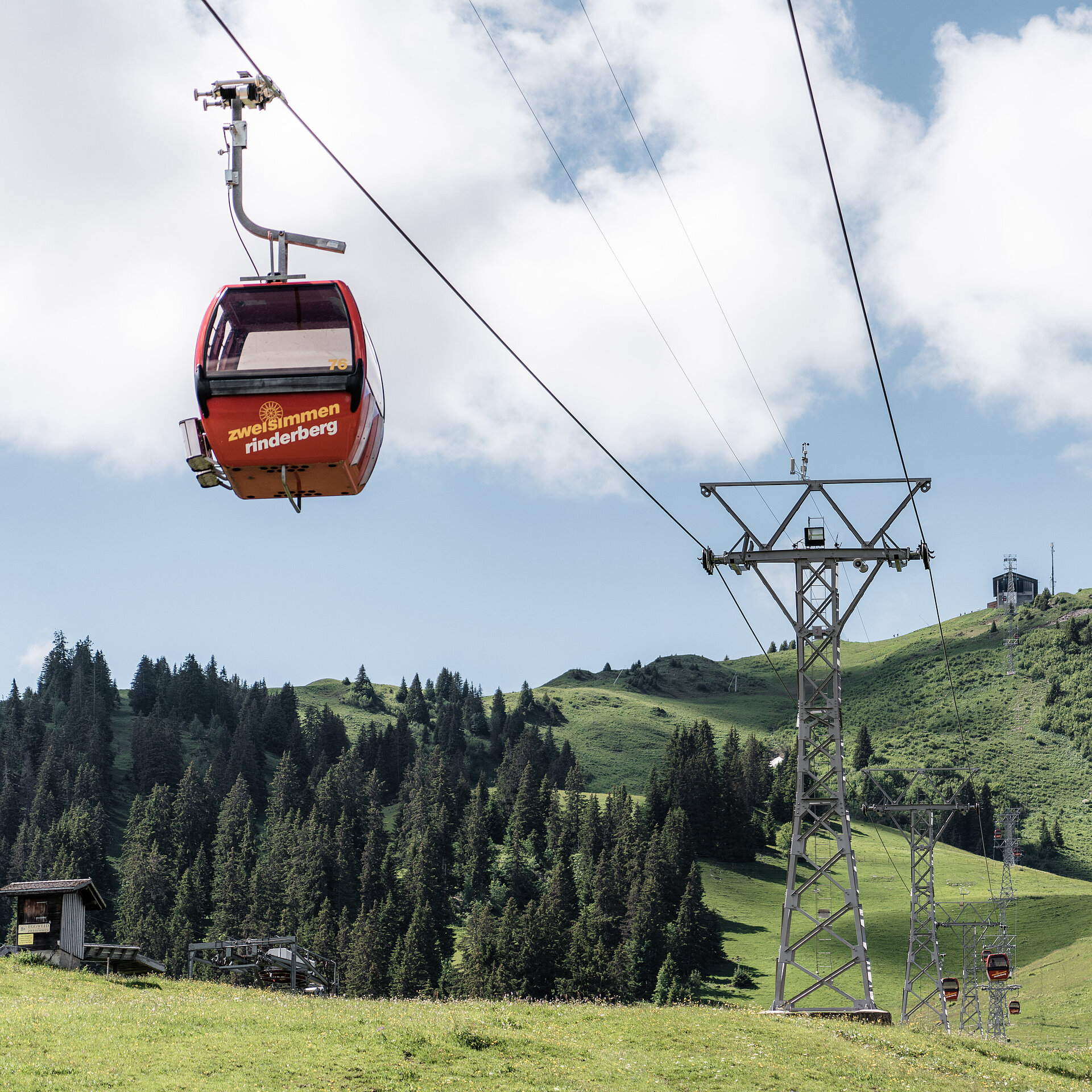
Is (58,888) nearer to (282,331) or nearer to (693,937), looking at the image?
(282,331)

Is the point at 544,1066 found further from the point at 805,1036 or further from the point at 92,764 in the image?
the point at 92,764

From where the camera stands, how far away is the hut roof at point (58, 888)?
129 feet

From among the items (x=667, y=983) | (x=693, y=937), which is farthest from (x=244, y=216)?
(x=693, y=937)

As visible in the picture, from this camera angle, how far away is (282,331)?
612 inches

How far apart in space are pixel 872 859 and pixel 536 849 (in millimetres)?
42916

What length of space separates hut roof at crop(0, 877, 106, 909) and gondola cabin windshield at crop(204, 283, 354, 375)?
28.2 meters

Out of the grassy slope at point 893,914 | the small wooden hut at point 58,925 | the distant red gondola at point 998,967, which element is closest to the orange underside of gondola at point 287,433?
the small wooden hut at point 58,925

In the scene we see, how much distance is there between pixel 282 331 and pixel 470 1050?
54.9 ft

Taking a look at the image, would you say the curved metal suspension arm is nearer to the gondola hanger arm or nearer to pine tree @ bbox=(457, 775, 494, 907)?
the gondola hanger arm

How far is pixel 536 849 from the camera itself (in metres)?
148

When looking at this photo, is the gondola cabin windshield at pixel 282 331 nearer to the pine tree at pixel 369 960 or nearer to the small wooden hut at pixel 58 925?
the small wooden hut at pixel 58 925

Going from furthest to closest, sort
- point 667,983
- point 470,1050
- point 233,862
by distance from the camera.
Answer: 1. point 233,862
2. point 667,983
3. point 470,1050

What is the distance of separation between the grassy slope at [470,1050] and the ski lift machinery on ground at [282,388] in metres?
12.9

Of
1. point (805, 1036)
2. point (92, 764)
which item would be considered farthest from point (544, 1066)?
point (92, 764)
